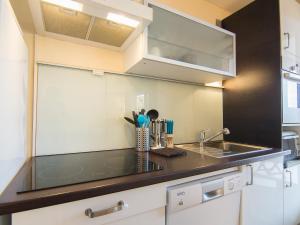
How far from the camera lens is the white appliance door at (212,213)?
806 mm

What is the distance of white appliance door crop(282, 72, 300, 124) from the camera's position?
1394mm

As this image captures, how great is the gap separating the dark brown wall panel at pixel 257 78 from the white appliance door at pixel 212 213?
2.32 feet

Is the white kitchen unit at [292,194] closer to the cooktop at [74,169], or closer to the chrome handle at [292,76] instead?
the chrome handle at [292,76]

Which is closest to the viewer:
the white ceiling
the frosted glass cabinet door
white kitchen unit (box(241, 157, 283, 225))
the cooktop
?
the cooktop

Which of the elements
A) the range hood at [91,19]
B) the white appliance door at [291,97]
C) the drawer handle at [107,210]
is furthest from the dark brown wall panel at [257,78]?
the drawer handle at [107,210]

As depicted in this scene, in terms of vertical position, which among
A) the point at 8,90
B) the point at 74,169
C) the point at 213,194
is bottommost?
the point at 213,194

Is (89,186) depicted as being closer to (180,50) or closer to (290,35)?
(180,50)

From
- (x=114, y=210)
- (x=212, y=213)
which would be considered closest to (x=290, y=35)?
(x=212, y=213)

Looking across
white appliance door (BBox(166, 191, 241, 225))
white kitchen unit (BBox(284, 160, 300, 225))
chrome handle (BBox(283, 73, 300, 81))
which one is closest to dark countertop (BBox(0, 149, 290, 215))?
white appliance door (BBox(166, 191, 241, 225))

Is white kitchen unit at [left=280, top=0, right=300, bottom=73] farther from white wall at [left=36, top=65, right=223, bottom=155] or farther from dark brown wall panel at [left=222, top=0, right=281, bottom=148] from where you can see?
white wall at [left=36, top=65, right=223, bottom=155]

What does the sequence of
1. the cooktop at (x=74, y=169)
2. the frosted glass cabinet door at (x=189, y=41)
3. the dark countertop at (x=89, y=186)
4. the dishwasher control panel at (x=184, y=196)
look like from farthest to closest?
the frosted glass cabinet door at (x=189, y=41) < the dishwasher control panel at (x=184, y=196) < the cooktop at (x=74, y=169) < the dark countertop at (x=89, y=186)

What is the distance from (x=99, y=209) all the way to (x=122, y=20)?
3.02 feet

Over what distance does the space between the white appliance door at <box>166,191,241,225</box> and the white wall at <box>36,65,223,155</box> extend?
26.4 inches

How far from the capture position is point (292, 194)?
4.63 ft
